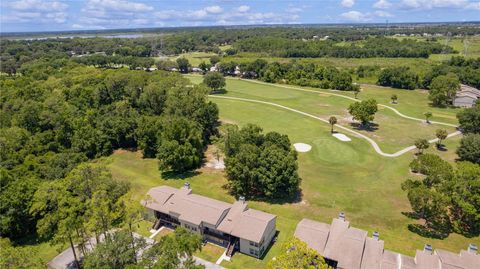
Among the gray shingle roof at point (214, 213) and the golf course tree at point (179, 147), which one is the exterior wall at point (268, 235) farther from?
the golf course tree at point (179, 147)

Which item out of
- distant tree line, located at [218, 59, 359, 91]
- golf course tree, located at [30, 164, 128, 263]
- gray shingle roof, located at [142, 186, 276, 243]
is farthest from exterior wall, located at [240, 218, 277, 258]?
distant tree line, located at [218, 59, 359, 91]

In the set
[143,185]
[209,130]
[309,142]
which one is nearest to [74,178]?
[143,185]

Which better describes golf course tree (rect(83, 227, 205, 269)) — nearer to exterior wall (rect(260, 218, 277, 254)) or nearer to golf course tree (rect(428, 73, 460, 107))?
exterior wall (rect(260, 218, 277, 254))

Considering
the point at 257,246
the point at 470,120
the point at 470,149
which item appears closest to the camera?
the point at 257,246

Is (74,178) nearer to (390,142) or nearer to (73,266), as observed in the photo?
(73,266)

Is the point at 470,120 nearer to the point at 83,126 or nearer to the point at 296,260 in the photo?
the point at 296,260

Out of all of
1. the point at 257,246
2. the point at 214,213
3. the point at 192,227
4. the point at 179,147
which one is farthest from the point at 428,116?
the point at 192,227
